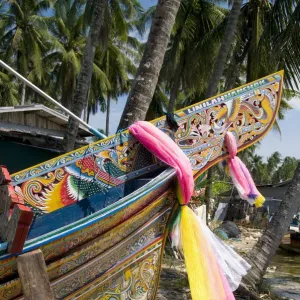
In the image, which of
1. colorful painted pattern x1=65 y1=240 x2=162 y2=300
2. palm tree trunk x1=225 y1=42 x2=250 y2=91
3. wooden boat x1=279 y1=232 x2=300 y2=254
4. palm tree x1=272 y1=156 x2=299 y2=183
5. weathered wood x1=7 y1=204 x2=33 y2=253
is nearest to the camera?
weathered wood x1=7 y1=204 x2=33 y2=253

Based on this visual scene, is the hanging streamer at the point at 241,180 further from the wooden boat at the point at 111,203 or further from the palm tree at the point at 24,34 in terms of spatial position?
the palm tree at the point at 24,34

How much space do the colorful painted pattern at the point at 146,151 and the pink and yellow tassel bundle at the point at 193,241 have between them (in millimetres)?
232

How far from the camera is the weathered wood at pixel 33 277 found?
108 inches

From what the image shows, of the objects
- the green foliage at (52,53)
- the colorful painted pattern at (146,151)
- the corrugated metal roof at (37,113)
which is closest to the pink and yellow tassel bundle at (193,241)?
the colorful painted pattern at (146,151)

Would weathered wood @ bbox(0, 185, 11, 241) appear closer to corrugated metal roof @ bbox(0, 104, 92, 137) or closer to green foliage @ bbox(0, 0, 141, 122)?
corrugated metal roof @ bbox(0, 104, 92, 137)

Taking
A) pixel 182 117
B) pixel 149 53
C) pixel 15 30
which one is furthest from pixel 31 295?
pixel 15 30

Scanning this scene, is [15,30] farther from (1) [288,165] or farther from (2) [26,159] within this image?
(1) [288,165]

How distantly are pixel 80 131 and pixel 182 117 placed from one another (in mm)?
8875

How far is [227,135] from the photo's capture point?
15.7ft

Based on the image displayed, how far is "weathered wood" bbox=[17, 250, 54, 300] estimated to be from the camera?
275 cm

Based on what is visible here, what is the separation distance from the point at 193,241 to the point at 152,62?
2.68 meters

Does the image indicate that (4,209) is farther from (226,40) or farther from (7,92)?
(7,92)

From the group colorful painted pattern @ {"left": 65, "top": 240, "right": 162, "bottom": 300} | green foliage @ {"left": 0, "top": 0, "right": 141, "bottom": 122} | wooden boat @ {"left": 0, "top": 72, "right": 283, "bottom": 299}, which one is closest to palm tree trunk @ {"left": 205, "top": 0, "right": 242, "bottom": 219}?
wooden boat @ {"left": 0, "top": 72, "right": 283, "bottom": 299}

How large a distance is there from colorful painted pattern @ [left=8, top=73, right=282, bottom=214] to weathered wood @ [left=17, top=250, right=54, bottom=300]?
0.99 metres
